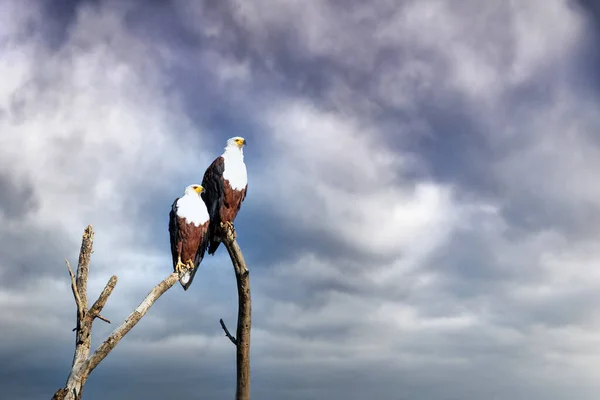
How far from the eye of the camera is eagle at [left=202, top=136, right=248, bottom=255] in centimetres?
1380

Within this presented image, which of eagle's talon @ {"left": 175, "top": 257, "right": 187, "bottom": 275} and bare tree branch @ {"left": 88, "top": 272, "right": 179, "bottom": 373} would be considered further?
eagle's talon @ {"left": 175, "top": 257, "right": 187, "bottom": 275}

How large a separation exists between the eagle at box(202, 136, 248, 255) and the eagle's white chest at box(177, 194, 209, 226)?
353 millimetres

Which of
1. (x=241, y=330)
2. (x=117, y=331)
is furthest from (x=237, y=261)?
(x=117, y=331)

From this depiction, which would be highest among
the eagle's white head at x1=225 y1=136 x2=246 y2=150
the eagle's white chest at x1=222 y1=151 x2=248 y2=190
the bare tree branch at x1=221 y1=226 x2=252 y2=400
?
the eagle's white head at x1=225 y1=136 x2=246 y2=150

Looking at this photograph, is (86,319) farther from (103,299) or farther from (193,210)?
(193,210)

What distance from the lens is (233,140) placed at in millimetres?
14859

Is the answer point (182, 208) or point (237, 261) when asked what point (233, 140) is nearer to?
point (182, 208)

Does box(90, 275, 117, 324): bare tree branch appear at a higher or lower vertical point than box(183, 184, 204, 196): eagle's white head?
lower

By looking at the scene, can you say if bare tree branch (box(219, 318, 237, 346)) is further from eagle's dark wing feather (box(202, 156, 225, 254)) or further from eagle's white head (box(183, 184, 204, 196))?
eagle's white head (box(183, 184, 204, 196))

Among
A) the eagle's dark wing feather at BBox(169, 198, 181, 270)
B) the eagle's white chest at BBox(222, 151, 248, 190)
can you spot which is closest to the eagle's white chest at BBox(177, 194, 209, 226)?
the eagle's dark wing feather at BBox(169, 198, 181, 270)

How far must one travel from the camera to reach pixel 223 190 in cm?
1381

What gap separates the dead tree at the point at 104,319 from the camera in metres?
10.4

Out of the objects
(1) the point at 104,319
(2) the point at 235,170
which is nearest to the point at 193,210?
(2) the point at 235,170

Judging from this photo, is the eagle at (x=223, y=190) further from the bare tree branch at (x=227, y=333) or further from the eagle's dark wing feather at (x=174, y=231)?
the bare tree branch at (x=227, y=333)
